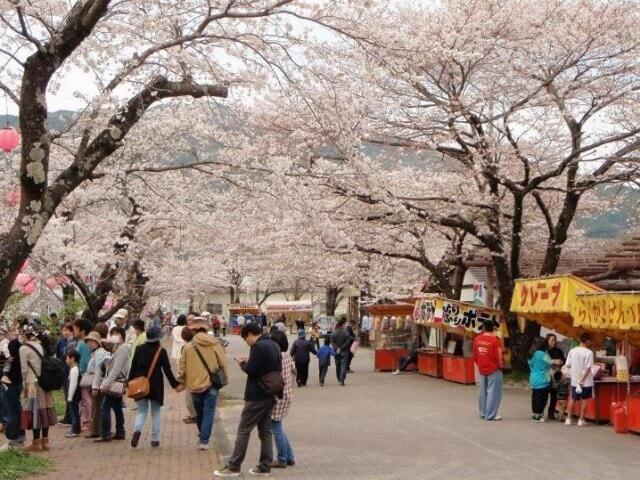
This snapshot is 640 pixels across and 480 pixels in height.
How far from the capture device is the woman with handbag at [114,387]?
489 inches

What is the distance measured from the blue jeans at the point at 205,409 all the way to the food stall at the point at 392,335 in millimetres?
17019

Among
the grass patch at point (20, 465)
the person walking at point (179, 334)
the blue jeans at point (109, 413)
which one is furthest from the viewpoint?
the person walking at point (179, 334)

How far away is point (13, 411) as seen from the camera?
1170 cm

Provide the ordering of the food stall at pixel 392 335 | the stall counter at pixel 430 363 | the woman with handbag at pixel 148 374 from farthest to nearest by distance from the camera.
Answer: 1. the food stall at pixel 392 335
2. the stall counter at pixel 430 363
3. the woman with handbag at pixel 148 374

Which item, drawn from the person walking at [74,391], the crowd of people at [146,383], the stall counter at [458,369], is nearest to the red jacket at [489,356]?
the crowd of people at [146,383]

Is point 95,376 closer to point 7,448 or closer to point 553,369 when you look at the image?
point 7,448

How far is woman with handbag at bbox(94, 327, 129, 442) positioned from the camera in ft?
40.8

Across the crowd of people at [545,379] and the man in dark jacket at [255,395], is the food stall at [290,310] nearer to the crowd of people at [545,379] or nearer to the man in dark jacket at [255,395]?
the crowd of people at [545,379]

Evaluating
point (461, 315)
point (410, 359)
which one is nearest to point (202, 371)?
point (461, 315)

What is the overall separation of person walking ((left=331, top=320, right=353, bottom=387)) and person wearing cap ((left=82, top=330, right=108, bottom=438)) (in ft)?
36.6

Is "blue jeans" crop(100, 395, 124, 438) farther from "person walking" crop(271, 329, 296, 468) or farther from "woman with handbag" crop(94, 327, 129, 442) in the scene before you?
Result: "person walking" crop(271, 329, 296, 468)

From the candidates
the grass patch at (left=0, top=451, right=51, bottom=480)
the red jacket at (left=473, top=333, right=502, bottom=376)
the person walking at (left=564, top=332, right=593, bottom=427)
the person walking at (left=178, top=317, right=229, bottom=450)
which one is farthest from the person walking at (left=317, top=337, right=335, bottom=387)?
the grass patch at (left=0, top=451, right=51, bottom=480)

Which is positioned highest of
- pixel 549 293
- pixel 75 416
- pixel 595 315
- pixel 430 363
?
pixel 549 293

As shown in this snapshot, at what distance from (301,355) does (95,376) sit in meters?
10.6
